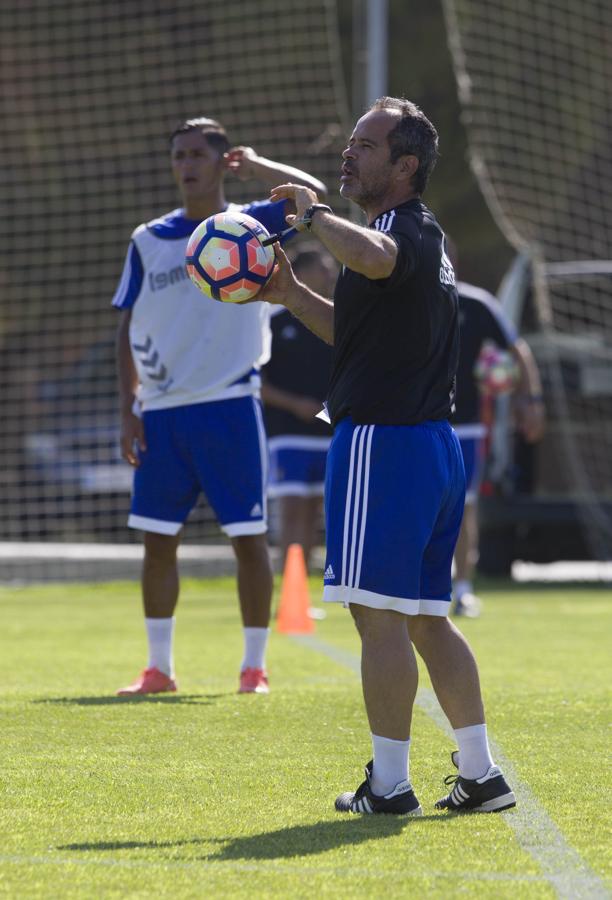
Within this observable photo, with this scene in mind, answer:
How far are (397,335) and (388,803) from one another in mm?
1228

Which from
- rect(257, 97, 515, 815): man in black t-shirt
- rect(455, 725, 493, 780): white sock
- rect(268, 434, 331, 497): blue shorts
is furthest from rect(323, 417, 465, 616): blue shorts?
rect(268, 434, 331, 497): blue shorts

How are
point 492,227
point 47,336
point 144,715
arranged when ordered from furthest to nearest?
point 492,227
point 47,336
point 144,715

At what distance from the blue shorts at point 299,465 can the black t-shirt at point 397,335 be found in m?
7.01

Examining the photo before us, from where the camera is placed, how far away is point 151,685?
6.85 meters

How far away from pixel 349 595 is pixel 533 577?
12950mm

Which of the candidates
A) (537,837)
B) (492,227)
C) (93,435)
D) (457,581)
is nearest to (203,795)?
(537,837)

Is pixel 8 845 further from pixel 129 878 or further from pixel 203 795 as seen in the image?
pixel 203 795

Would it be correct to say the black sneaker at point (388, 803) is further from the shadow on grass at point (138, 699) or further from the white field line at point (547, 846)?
the shadow on grass at point (138, 699)

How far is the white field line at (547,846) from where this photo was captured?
351 centimetres

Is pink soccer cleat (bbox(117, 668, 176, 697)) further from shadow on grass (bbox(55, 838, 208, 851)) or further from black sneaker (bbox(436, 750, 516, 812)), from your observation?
shadow on grass (bbox(55, 838, 208, 851))

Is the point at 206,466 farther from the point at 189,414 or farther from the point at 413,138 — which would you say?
the point at 413,138

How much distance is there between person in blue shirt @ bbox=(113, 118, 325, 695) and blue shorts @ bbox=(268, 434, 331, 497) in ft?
14.7

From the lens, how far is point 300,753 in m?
5.24

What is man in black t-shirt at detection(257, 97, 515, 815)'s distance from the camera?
4.38m
